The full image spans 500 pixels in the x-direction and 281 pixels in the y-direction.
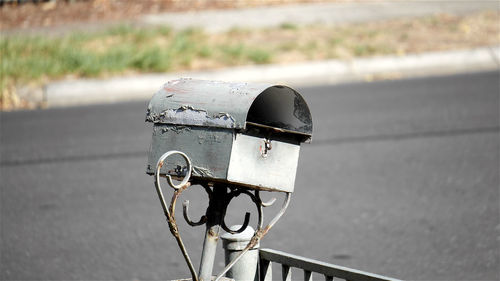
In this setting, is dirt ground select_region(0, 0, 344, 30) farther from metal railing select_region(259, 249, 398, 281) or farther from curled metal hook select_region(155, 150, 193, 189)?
curled metal hook select_region(155, 150, 193, 189)

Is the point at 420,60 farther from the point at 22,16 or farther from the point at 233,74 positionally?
the point at 22,16

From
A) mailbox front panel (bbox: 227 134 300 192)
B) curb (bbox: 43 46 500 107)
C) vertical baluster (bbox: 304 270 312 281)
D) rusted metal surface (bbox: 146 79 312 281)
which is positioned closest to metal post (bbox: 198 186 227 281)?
rusted metal surface (bbox: 146 79 312 281)

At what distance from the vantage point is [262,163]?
2.27m

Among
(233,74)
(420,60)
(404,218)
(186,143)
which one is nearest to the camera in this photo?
(186,143)

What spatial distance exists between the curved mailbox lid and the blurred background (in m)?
1.59

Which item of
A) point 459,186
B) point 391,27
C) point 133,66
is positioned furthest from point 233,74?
point 459,186

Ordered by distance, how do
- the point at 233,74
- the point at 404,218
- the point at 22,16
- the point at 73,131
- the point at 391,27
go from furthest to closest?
the point at 22,16 < the point at 391,27 < the point at 233,74 < the point at 73,131 < the point at 404,218

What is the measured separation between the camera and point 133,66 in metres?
9.31

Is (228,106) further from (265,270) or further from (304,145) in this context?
(304,145)

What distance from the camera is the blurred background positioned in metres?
4.18

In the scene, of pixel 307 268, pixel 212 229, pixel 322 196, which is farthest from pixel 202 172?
pixel 322 196

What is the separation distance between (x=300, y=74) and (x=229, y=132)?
7223 millimetres

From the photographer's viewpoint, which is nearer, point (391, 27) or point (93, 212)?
point (93, 212)

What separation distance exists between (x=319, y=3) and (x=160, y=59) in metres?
4.81
